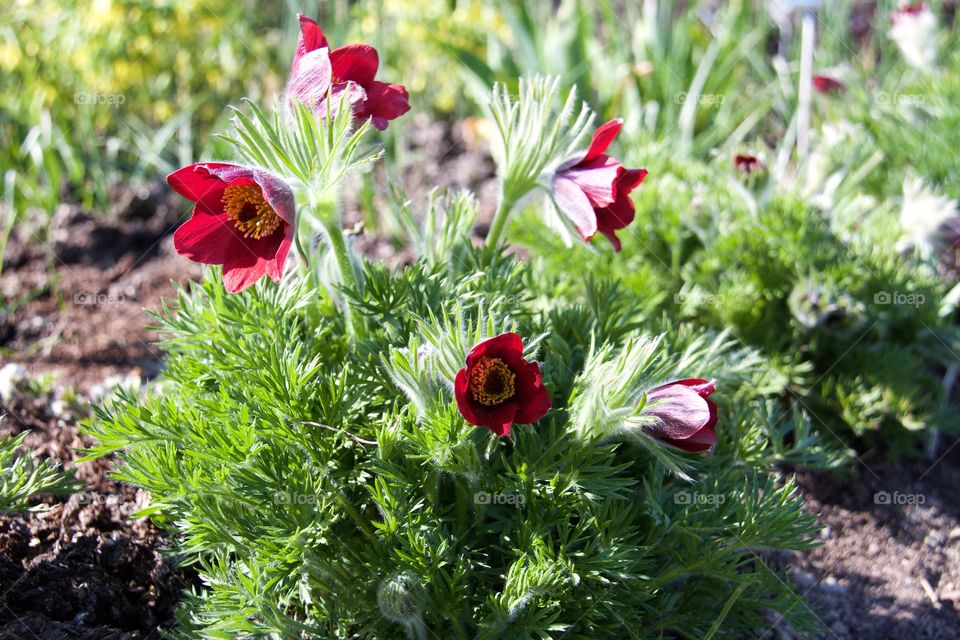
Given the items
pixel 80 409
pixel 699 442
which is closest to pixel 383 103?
pixel 699 442

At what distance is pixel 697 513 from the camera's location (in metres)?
1.64

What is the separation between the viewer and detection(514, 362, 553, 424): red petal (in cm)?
141

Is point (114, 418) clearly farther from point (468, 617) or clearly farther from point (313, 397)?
point (468, 617)

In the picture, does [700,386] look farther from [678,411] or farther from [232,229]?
[232,229]

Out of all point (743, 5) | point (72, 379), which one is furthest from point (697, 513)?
point (743, 5)

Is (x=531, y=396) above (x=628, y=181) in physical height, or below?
below

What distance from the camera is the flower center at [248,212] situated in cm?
150

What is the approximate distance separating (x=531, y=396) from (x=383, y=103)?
0.65 metres

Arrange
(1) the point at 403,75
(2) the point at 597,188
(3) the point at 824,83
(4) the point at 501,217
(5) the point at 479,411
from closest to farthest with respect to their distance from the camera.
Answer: (5) the point at 479,411 < (2) the point at 597,188 < (4) the point at 501,217 < (3) the point at 824,83 < (1) the point at 403,75

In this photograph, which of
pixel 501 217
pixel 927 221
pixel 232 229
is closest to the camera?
pixel 232 229

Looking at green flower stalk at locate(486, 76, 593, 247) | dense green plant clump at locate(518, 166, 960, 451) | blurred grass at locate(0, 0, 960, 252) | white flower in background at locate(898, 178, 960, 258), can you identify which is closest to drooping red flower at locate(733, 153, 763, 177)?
dense green plant clump at locate(518, 166, 960, 451)

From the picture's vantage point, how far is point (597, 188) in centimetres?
162

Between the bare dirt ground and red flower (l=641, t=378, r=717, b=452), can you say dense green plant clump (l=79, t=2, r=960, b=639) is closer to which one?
red flower (l=641, t=378, r=717, b=452)

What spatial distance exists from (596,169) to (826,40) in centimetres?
310
